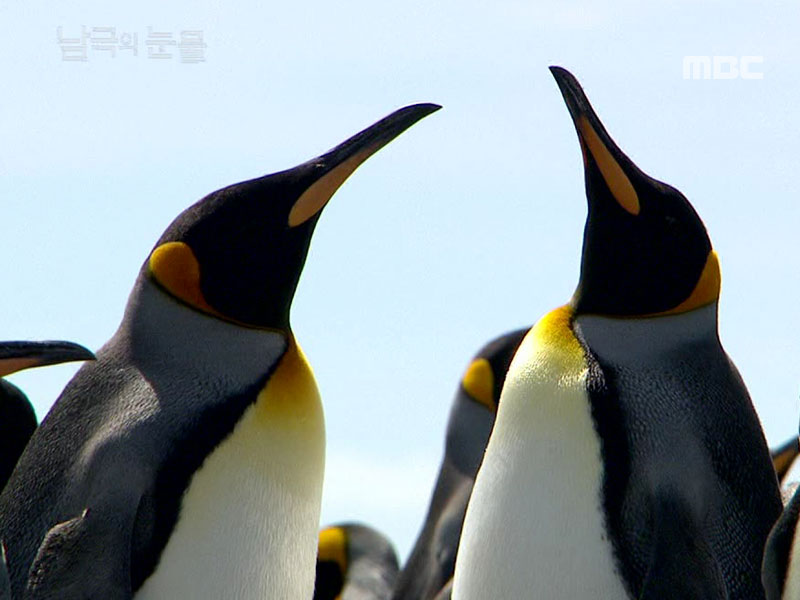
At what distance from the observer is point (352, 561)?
11.5 meters

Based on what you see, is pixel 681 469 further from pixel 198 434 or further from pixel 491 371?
pixel 491 371

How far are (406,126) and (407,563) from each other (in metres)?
4.97

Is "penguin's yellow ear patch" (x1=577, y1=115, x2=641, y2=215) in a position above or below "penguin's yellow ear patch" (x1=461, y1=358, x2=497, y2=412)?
above

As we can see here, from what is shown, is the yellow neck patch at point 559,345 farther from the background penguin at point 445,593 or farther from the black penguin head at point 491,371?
the black penguin head at point 491,371

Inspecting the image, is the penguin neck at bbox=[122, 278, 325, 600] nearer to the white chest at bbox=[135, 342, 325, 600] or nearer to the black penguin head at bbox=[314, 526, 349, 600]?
the white chest at bbox=[135, 342, 325, 600]

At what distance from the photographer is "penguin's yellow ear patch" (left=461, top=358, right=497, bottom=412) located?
1110 cm

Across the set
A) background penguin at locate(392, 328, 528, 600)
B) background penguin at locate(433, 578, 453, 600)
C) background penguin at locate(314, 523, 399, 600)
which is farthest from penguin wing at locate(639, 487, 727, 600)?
background penguin at locate(314, 523, 399, 600)

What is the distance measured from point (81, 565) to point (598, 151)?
7.94ft

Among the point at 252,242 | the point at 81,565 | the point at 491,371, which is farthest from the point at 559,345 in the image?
the point at 491,371

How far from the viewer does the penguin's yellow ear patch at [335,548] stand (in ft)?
37.9

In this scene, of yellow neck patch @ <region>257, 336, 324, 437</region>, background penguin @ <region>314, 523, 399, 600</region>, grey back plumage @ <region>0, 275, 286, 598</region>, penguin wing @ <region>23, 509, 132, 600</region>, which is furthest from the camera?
background penguin @ <region>314, 523, 399, 600</region>

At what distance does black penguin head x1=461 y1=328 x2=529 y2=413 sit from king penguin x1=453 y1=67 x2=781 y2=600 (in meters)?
5.04

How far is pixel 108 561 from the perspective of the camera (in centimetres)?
526

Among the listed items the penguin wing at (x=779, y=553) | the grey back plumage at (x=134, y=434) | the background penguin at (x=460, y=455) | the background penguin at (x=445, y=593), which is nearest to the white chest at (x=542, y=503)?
the penguin wing at (x=779, y=553)
